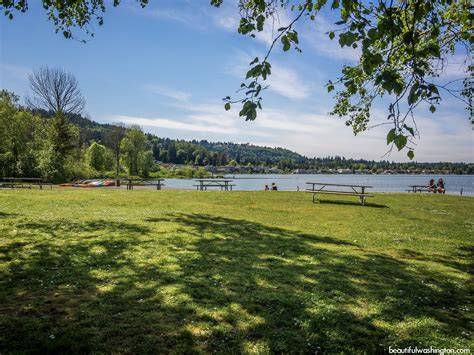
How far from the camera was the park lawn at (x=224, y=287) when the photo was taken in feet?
15.3

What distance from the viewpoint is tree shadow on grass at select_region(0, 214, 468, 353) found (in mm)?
4598

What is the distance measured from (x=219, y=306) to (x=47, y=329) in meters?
2.69

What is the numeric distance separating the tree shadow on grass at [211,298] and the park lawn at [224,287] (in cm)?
3

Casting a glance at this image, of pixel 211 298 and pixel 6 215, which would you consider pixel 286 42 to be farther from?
pixel 6 215

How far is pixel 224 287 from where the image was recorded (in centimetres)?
662

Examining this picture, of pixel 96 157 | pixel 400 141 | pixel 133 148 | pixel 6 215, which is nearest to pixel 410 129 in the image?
pixel 400 141

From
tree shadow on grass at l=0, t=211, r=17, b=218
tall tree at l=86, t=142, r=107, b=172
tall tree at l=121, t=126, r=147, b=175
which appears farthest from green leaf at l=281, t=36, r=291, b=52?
tall tree at l=121, t=126, r=147, b=175

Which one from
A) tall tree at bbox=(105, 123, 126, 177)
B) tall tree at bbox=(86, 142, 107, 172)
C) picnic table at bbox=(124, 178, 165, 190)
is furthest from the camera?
tall tree at bbox=(105, 123, 126, 177)

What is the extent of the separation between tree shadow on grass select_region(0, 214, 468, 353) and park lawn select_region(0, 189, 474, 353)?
0.03 metres

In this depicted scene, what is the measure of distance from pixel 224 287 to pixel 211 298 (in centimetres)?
64

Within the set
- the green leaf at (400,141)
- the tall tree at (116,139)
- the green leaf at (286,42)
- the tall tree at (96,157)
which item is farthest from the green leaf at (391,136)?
the tall tree at (116,139)

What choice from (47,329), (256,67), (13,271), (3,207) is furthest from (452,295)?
(3,207)

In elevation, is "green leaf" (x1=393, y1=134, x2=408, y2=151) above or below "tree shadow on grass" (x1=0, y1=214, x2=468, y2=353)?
above

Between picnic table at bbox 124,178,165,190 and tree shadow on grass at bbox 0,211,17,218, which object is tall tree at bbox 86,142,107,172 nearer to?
picnic table at bbox 124,178,165,190
